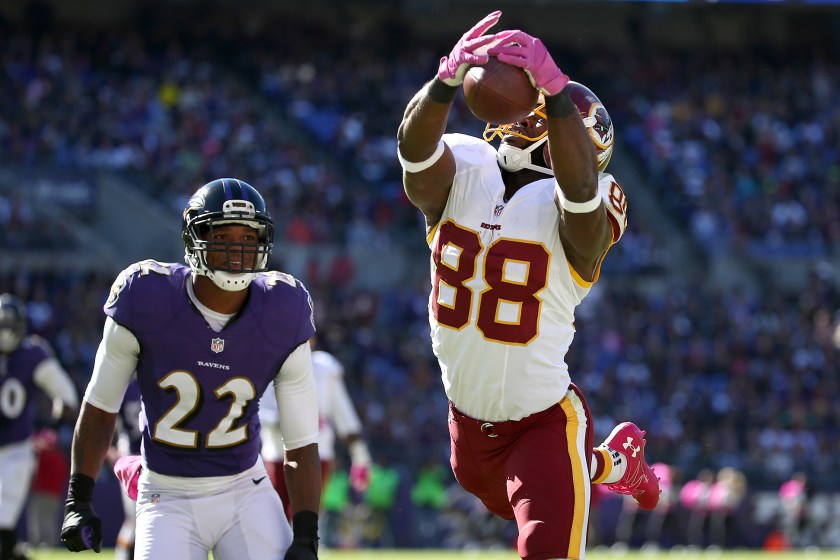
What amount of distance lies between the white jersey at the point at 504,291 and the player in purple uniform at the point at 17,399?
4155 millimetres

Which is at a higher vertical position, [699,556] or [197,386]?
[197,386]

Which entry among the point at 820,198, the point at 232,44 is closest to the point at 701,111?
the point at 820,198

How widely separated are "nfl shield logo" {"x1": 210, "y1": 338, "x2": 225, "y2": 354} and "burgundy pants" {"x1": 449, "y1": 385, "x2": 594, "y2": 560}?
0.93m

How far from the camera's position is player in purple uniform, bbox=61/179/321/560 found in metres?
4.18

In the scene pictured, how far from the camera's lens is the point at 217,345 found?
421cm

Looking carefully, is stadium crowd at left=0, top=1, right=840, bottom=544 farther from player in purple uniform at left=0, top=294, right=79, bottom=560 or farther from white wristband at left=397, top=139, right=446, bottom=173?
white wristband at left=397, top=139, right=446, bottom=173

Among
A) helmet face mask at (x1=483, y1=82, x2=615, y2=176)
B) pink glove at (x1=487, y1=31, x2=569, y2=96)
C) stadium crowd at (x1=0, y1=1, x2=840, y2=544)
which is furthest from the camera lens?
stadium crowd at (x1=0, y1=1, x2=840, y2=544)

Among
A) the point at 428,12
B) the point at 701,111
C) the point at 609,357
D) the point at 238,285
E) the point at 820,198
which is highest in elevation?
the point at 428,12

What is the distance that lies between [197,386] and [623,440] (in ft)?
5.67

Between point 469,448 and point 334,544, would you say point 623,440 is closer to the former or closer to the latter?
point 469,448

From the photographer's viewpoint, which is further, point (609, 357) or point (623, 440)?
point (609, 357)

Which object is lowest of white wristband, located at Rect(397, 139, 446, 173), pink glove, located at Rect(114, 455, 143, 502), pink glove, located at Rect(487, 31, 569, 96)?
→ pink glove, located at Rect(114, 455, 143, 502)

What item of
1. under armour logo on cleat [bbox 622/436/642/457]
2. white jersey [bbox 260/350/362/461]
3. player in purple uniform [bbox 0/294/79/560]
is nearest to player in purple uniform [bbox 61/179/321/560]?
under armour logo on cleat [bbox 622/436/642/457]

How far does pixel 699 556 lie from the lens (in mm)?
14695
